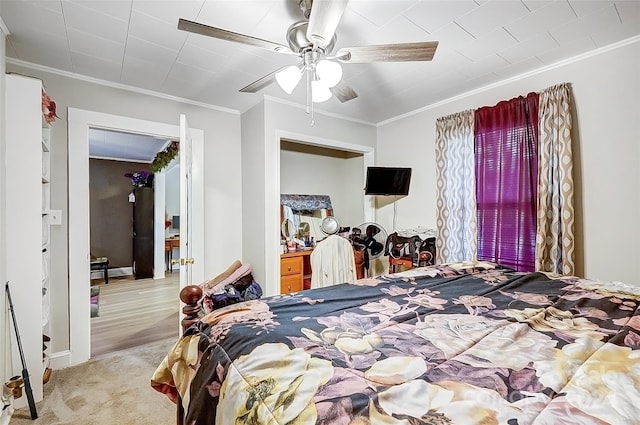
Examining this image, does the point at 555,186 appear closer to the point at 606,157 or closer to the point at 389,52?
the point at 606,157

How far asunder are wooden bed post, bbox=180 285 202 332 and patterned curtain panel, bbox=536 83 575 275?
2.53 metres

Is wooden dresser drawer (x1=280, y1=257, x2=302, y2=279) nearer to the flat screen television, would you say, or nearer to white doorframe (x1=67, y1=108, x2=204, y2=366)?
the flat screen television

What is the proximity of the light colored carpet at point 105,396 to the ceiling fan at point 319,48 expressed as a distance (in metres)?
2.14

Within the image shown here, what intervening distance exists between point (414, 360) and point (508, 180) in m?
2.41

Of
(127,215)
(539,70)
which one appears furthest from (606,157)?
(127,215)

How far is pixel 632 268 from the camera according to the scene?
2.14m

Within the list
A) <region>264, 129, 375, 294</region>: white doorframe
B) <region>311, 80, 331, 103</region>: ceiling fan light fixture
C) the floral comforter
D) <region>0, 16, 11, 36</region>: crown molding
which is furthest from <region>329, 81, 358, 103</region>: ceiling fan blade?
<region>0, 16, 11, 36</region>: crown molding

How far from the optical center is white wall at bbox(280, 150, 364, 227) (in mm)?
4289

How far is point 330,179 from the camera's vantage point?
4.70 metres

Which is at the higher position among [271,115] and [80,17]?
[80,17]

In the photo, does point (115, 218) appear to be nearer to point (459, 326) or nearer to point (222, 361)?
point (222, 361)

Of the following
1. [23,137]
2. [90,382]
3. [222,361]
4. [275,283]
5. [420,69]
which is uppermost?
[420,69]

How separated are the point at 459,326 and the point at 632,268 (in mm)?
1967

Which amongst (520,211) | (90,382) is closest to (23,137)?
(90,382)
